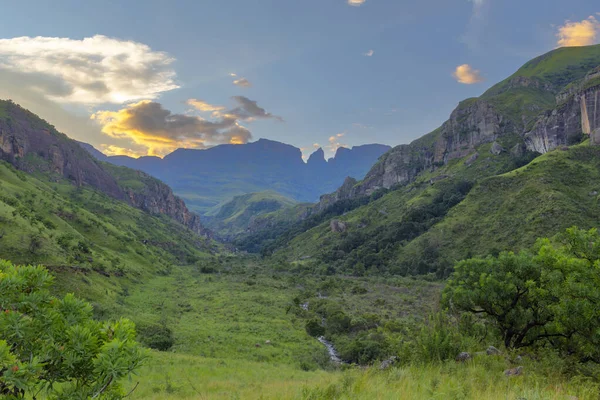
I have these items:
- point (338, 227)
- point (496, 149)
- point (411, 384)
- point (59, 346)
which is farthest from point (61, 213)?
point (496, 149)

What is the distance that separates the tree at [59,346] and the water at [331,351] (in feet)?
99.1

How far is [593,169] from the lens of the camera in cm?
9219

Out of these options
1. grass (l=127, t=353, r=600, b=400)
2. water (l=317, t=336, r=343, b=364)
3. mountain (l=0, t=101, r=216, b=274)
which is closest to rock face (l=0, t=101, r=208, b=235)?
mountain (l=0, t=101, r=216, b=274)

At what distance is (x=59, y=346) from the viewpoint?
4027mm

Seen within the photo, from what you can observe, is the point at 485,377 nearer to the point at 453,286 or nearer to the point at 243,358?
the point at 453,286

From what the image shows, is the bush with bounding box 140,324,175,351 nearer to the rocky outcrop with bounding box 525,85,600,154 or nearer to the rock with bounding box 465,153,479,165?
the rocky outcrop with bounding box 525,85,600,154

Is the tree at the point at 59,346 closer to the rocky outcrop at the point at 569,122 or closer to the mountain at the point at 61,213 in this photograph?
the mountain at the point at 61,213

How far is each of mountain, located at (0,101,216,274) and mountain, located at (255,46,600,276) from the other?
195 feet

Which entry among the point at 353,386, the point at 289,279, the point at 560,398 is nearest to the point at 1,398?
the point at 353,386

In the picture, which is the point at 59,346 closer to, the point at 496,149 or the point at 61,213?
the point at 61,213

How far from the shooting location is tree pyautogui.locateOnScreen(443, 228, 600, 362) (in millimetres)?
12852

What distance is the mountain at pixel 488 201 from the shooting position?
82062 millimetres

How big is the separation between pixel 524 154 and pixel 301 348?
148141mm

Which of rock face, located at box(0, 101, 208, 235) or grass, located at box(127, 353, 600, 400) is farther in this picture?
rock face, located at box(0, 101, 208, 235)
